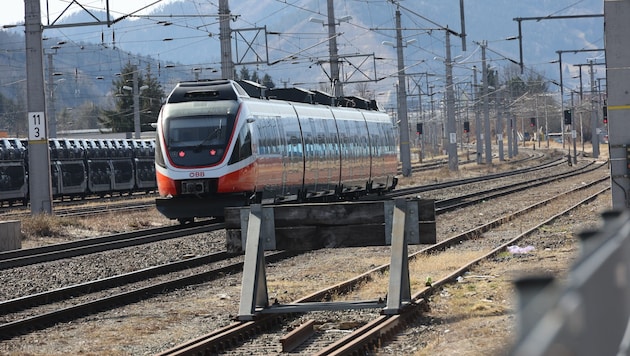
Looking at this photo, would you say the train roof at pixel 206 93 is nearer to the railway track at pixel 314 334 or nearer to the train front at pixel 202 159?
the train front at pixel 202 159

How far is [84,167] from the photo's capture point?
50938 mm

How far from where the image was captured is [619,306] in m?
5.37

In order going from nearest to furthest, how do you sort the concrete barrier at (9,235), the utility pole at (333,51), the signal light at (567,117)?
the concrete barrier at (9,235), the utility pole at (333,51), the signal light at (567,117)

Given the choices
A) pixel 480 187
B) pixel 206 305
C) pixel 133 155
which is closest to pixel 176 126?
pixel 206 305

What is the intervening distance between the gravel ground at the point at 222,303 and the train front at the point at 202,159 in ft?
6.38

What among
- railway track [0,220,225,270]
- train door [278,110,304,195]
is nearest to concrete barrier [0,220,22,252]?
railway track [0,220,225,270]

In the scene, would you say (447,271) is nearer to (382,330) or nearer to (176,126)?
(382,330)

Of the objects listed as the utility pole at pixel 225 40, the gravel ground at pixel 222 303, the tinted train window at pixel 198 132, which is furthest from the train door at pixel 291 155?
the utility pole at pixel 225 40

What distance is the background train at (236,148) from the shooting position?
24.1 metres

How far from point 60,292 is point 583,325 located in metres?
11.6

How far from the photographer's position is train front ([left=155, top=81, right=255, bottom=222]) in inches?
945

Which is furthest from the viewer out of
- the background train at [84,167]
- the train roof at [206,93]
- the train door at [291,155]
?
the background train at [84,167]

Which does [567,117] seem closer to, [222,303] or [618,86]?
[618,86]

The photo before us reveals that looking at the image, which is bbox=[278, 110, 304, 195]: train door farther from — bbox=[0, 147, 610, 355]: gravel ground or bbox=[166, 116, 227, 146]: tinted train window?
bbox=[0, 147, 610, 355]: gravel ground
